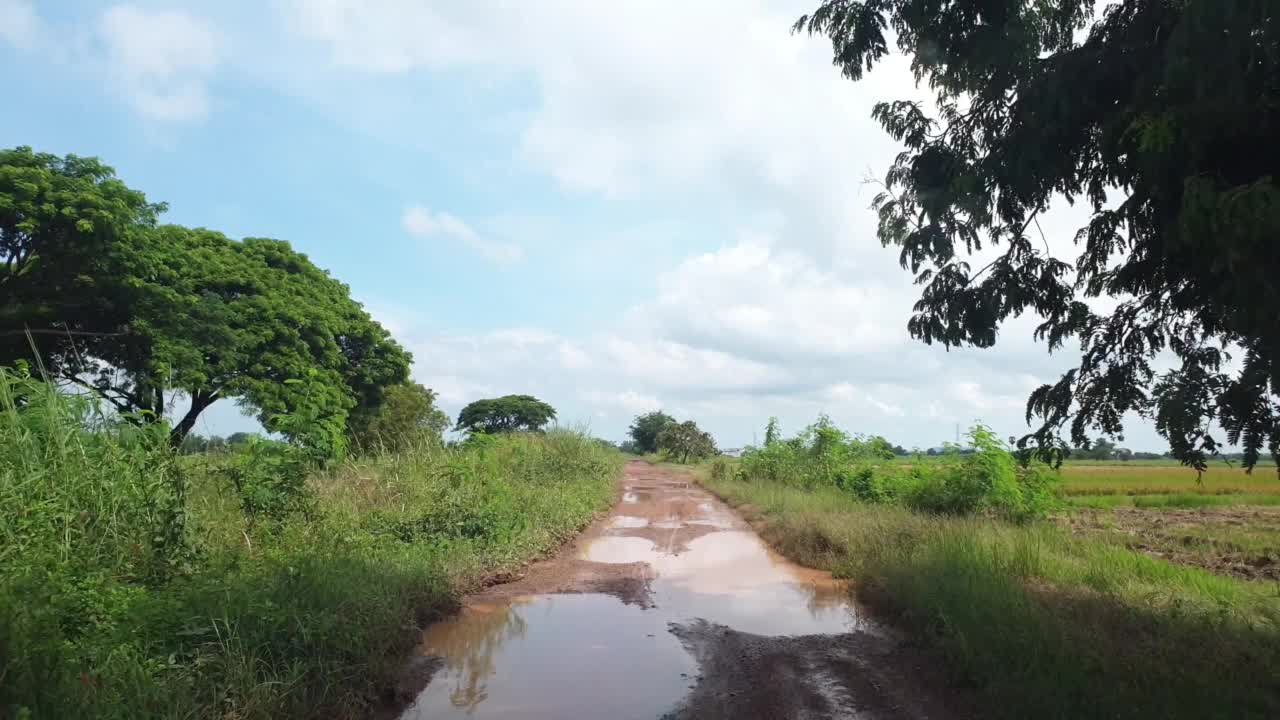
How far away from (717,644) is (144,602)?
4345 millimetres

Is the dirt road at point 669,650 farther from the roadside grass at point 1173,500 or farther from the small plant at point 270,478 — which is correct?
the roadside grass at point 1173,500

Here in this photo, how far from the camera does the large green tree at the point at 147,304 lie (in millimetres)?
17734

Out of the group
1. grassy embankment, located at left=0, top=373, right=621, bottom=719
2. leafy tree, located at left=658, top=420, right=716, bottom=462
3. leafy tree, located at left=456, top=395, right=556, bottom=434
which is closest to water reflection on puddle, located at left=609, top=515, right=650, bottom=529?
grassy embankment, located at left=0, top=373, right=621, bottom=719

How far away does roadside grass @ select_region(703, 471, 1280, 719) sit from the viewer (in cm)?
438

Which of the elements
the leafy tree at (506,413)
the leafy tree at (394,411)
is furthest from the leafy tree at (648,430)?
the leafy tree at (394,411)

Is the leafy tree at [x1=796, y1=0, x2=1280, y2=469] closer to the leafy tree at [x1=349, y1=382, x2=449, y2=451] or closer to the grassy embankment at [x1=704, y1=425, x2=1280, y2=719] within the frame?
the grassy embankment at [x1=704, y1=425, x2=1280, y2=719]

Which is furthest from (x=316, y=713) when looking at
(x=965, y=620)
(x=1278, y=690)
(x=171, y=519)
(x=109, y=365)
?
(x=109, y=365)

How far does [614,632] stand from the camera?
676cm

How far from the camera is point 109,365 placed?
21.0 m

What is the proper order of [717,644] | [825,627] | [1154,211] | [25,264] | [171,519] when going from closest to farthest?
[1154,211] < [171,519] < [717,644] < [825,627] < [25,264]

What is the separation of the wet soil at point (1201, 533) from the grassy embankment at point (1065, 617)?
95.0 inches

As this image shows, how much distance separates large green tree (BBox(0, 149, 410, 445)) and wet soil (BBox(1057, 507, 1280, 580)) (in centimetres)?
1417

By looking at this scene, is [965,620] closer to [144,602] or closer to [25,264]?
[144,602]

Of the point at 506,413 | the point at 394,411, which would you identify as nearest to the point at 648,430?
the point at 506,413
